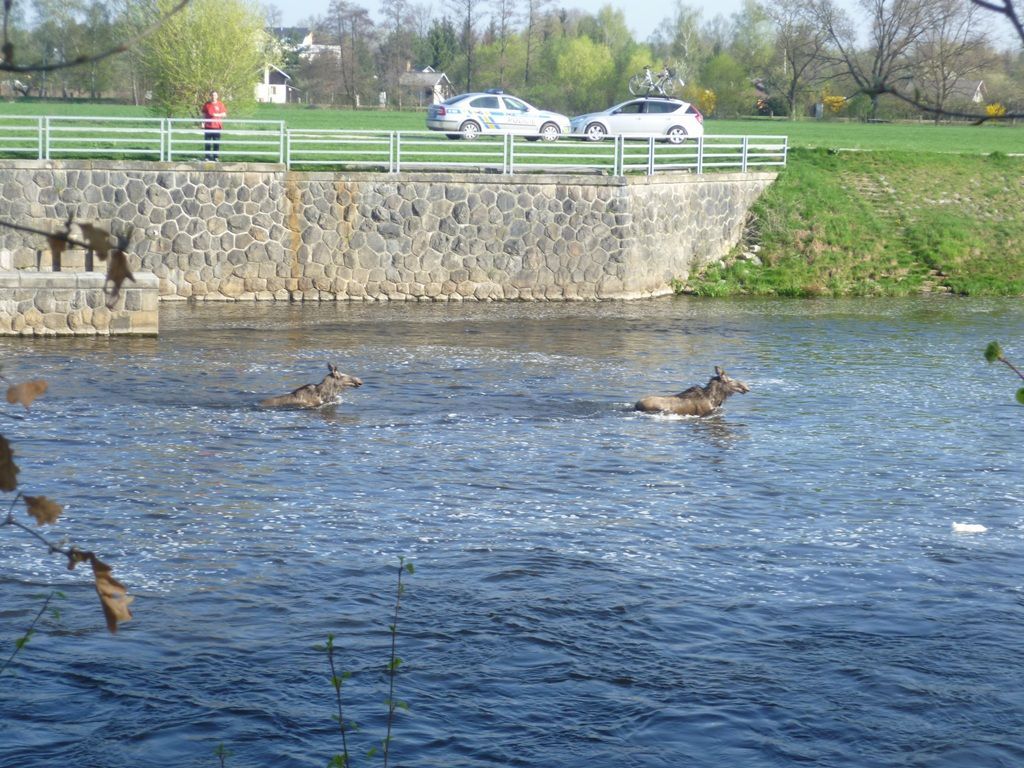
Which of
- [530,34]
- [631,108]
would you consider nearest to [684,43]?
[530,34]

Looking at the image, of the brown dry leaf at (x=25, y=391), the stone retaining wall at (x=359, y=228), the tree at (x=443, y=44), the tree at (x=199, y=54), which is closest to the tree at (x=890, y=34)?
the brown dry leaf at (x=25, y=391)

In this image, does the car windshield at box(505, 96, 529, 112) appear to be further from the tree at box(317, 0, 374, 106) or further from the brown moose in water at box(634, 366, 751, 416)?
the tree at box(317, 0, 374, 106)

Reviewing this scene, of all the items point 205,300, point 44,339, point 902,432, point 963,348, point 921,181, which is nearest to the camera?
point 902,432

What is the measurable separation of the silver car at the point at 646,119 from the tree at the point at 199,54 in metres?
9.65

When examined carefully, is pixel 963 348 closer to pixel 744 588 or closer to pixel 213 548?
pixel 744 588

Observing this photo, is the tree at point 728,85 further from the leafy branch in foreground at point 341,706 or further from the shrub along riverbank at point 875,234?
the leafy branch in foreground at point 341,706

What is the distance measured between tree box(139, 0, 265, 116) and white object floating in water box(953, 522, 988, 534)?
93.4 ft

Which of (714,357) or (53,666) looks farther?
(714,357)

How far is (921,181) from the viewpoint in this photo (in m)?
36.4

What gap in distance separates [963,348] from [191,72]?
22.5 meters

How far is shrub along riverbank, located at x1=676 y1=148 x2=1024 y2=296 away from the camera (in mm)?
29734

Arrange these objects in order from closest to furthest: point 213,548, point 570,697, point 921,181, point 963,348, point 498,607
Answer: point 570,697 → point 498,607 → point 213,548 → point 963,348 → point 921,181

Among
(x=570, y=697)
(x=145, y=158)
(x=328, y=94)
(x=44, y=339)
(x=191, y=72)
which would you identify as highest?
(x=328, y=94)

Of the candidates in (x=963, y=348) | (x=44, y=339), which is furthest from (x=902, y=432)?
(x=44, y=339)
